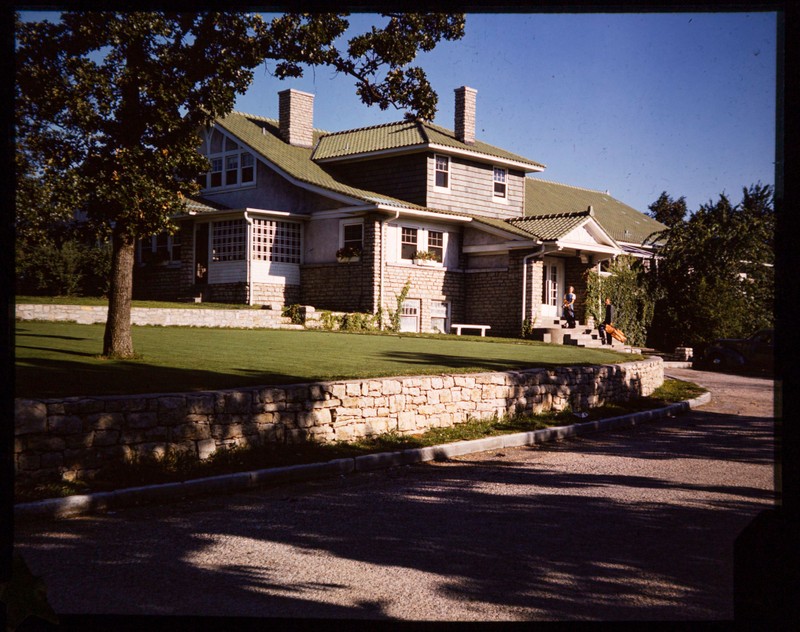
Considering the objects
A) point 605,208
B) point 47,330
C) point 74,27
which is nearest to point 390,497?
point 74,27

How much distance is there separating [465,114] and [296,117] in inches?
275

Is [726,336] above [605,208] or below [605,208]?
below

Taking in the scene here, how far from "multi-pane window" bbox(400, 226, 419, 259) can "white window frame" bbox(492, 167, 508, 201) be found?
4808 mm

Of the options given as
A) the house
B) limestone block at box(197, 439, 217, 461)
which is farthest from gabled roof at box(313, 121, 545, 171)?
limestone block at box(197, 439, 217, 461)

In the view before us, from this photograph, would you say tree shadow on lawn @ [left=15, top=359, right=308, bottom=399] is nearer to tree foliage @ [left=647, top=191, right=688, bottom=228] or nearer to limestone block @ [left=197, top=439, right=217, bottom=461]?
limestone block @ [left=197, top=439, right=217, bottom=461]

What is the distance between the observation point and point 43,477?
681cm

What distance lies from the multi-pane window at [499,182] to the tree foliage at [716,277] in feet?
23.6

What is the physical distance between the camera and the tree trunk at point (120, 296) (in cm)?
1038

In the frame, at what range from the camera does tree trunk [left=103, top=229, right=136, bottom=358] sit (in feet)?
34.0

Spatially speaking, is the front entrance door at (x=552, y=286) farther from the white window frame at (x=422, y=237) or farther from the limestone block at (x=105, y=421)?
the limestone block at (x=105, y=421)

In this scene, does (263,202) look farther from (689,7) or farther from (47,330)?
(689,7)

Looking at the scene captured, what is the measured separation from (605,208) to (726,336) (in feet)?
66.7

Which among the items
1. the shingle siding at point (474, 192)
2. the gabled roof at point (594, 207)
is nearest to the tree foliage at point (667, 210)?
the gabled roof at point (594, 207)

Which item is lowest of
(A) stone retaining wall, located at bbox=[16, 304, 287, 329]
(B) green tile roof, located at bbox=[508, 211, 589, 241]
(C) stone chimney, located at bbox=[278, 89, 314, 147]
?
(A) stone retaining wall, located at bbox=[16, 304, 287, 329]
